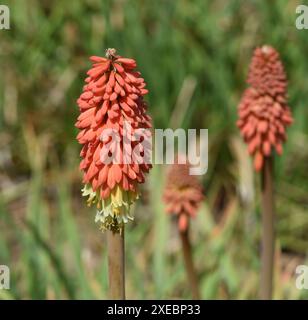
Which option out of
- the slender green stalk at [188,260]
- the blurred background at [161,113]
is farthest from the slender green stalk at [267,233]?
the blurred background at [161,113]

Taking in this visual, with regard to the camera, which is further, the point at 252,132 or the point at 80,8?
the point at 80,8

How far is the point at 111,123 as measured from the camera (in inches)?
80.9

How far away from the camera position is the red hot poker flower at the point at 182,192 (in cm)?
309

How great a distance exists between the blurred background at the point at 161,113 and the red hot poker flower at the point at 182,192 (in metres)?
0.82

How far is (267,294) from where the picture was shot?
113 inches

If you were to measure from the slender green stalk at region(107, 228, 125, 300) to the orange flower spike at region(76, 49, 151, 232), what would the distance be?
24mm

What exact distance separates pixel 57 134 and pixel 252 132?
9.17 ft

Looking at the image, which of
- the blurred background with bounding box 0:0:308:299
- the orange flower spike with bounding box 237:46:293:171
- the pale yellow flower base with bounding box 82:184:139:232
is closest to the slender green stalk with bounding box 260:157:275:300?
the orange flower spike with bounding box 237:46:293:171

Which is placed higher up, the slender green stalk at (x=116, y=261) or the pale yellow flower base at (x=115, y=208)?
the pale yellow flower base at (x=115, y=208)

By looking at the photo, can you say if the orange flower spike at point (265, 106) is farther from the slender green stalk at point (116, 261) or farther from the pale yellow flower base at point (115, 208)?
the slender green stalk at point (116, 261)
